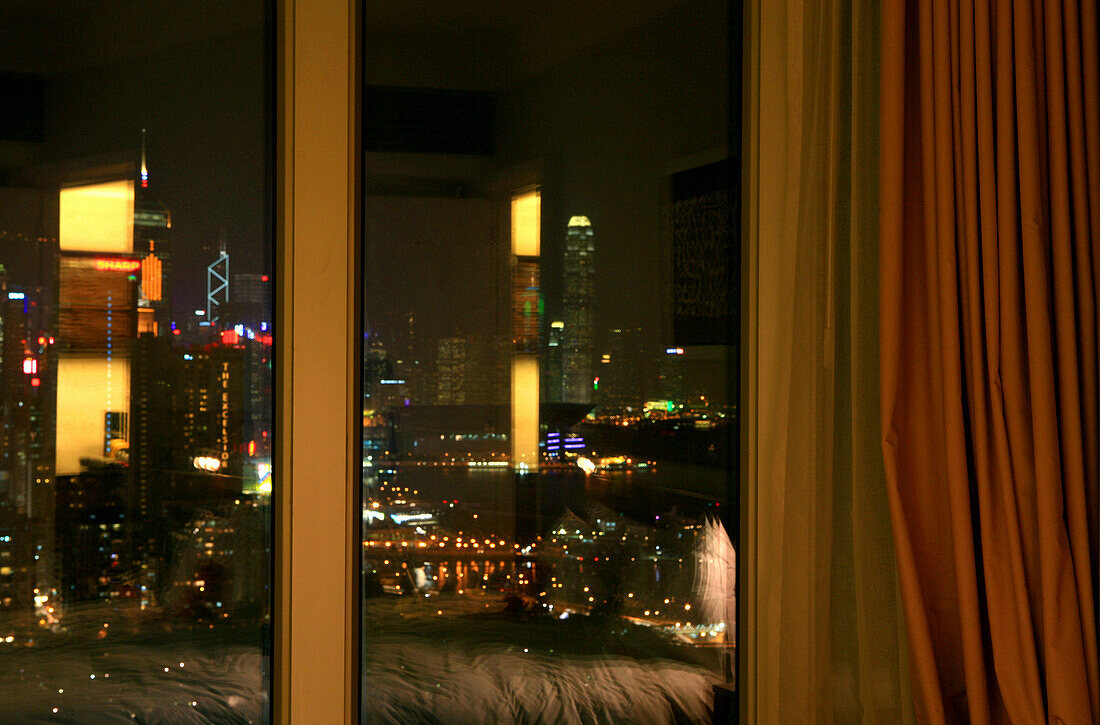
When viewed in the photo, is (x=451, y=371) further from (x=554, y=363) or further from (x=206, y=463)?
(x=206, y=463)

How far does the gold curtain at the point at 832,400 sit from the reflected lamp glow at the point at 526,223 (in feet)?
1.75

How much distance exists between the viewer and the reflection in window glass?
1655 millimetres

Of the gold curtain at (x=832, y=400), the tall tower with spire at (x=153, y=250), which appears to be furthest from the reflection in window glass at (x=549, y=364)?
the tall tower with spire at (x=153, y=250)

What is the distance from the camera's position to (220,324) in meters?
1.55

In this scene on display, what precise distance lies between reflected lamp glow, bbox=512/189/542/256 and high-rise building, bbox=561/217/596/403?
0.07 meters

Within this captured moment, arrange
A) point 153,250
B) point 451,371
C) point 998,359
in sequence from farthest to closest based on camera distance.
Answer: point 451,371 → point 153,250 → point 998,359

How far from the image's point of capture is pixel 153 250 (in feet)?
5.04

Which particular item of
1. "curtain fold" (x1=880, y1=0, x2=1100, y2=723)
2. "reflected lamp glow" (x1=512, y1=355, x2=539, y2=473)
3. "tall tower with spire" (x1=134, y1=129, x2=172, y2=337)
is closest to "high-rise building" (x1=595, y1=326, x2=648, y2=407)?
"reflected lamp glow" (x1=512, y1=355, x2=539, y2=473)

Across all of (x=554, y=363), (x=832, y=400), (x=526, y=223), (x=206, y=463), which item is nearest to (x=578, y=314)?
(x=554, y=363)

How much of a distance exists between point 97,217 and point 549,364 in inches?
36.5

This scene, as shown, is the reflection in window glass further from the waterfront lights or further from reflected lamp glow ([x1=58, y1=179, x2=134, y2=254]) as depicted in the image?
reflected lamp glow ([x1=58, y1=179, x2=134, y2=254])

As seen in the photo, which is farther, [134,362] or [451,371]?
[451,371]

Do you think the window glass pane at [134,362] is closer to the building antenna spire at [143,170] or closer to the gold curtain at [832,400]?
the building antenna spire at [143,170]

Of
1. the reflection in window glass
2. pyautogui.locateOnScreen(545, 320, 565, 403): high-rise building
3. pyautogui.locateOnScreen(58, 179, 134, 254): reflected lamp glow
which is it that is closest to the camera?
pyautogui.locateOnScreen(58, 179, 134, 254): reflected lamp glow
